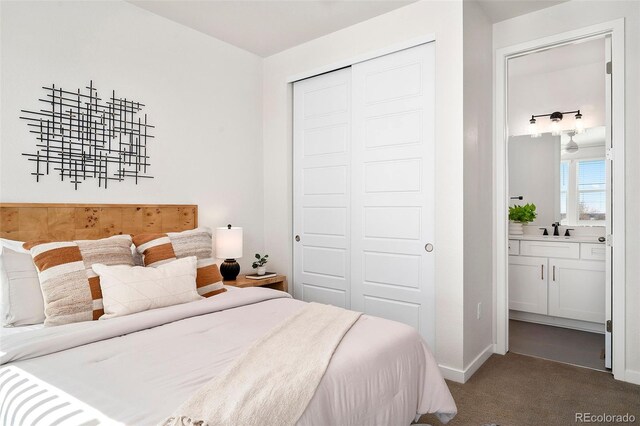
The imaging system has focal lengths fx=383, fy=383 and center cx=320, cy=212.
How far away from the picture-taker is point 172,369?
143 centimetres

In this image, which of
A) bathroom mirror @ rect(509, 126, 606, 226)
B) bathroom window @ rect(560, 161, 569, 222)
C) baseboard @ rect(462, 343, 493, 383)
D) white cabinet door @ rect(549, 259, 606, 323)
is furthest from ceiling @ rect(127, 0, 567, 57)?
baseboard @ rect(462, 343, 493, 383)

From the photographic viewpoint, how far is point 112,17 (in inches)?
112

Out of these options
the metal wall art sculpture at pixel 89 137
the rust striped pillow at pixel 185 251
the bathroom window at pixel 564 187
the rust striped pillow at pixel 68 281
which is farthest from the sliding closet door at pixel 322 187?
the bathroom window at pixel 564 187

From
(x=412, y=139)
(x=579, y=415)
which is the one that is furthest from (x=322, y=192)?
(x=579, y=415)

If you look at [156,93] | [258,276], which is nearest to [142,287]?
[258,276]

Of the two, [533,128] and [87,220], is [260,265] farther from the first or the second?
[533,128]

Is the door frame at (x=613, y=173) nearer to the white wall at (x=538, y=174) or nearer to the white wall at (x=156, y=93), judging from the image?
the white wall at (x=538, y=174)

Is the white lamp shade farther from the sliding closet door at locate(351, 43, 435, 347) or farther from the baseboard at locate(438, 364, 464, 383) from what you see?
the baseboard at locate(438, 364, 464, 383)

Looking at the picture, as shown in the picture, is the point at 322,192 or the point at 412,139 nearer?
the point at 412,139

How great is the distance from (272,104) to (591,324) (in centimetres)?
401

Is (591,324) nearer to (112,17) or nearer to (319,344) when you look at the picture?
(319,344)

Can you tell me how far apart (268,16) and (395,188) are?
70.2 inches

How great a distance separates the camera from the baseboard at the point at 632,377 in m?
2.70

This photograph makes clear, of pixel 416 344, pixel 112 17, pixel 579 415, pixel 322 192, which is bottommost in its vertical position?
pixel 579 415
